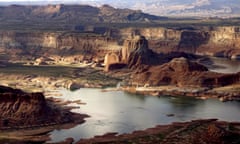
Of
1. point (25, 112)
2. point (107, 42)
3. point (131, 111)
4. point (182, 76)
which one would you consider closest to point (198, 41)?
point (107, 42)

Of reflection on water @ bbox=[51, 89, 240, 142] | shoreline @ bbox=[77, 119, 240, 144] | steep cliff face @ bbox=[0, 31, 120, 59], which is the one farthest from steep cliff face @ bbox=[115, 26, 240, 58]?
shoreline @ bbox=[77, 119, 240, 144]

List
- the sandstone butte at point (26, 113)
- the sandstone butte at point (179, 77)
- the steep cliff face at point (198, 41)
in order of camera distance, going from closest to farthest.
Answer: the sandstone butte at point (26, 113) < the sandstone butte at point (179, 77) < the steep cliff face at point (198, 41)

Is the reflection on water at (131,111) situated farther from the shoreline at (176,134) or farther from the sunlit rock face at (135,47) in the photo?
the sunlit rock face at (135,47)

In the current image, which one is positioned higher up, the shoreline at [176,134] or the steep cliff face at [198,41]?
the steep cliff face at [198,41]

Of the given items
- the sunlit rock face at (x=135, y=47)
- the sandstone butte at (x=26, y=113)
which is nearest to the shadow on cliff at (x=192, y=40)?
the sunlit rock face at (x=135, y=47)

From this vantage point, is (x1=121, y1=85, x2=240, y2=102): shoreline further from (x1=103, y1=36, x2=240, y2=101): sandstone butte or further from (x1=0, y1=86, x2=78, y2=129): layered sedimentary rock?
(x1=0, y1=86, x2=78, y2=129): layered sedimentary rock

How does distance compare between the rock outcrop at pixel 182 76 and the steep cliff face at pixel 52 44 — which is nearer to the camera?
the rock outcrop at pixel 182 76

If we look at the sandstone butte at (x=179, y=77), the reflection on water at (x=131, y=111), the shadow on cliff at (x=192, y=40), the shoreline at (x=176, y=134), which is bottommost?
the reflection on water at (x=131, y=111)

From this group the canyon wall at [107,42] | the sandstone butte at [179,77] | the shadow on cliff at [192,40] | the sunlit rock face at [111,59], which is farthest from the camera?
the shadow on cliff at [192,40]
